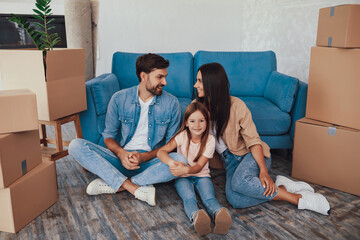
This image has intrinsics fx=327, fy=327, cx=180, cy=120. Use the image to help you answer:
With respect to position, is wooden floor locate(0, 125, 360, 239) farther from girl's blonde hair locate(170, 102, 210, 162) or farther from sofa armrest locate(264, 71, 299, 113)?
sofa armrest locate(264, 71, 299, 113)

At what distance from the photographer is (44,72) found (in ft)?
5.94

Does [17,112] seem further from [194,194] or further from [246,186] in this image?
[246,186]

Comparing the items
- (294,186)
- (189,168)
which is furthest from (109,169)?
(294,186)

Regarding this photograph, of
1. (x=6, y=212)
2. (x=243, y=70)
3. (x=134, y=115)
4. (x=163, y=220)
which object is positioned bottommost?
(x=163, y=220)

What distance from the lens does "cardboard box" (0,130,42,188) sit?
1.46m

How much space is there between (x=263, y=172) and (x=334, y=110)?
0.64 meters

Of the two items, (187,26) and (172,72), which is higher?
(187,26)

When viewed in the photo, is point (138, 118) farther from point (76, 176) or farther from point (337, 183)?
point (337, 183)

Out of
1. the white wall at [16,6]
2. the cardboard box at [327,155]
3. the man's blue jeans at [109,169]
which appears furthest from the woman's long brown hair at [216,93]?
the white wall at [16,6]

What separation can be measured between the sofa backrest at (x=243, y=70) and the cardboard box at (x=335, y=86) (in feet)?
2.58

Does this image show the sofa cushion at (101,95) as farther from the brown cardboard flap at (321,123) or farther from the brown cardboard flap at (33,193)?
the brown cardboard flap at (321,123)

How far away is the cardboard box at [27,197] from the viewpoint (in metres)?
1.49

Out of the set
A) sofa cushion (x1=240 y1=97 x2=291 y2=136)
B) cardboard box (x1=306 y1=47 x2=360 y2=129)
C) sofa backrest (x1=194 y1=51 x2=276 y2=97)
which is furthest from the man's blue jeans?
sofa backrest (x1=194 y1=51 x2=276 y2=97)

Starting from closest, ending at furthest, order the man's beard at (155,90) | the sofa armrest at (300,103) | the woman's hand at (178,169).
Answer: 1. the woman's hand at (178,169)
2. the man's beard at (155,90)
3. the sofa armrest at (300,103)
